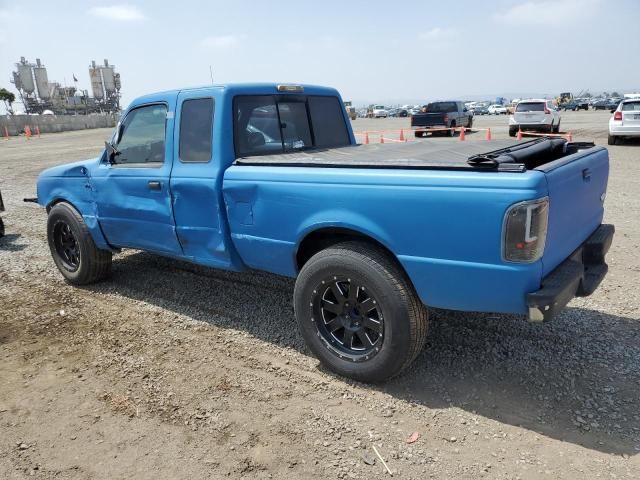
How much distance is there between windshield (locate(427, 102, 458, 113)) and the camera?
2544cm

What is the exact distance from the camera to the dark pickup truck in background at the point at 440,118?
24.1 meters

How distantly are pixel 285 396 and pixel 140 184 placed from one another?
2.31 meters

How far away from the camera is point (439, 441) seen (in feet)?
9.18

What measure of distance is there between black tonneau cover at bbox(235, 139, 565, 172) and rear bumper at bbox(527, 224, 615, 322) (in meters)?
0.67

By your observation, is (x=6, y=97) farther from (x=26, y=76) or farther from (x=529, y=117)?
(x=529, y=117)

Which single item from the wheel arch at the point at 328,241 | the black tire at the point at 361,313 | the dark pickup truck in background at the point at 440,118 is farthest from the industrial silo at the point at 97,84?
the black tire at the point at 361,313

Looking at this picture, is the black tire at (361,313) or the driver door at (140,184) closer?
the black tire at (361,313)

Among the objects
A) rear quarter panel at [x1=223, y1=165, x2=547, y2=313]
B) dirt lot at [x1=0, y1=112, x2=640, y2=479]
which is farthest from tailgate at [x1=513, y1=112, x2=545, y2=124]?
rear quarter panel at [x1=223, y1=165, x2=547, y2=313]

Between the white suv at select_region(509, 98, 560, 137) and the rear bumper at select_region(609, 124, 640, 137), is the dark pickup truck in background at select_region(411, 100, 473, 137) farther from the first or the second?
the rear bumper at select_region(609, 124, 640, 137)

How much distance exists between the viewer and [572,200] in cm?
302

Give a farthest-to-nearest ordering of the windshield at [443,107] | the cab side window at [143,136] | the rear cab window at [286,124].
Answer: the windshield at [443,107]
the cab side window at [143,136]
the rear cab window at [286,124]

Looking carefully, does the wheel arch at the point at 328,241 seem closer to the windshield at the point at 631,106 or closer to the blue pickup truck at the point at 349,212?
the blue pickup truck at the point at 349,212

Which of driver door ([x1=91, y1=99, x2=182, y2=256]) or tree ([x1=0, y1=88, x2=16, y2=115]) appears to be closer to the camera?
driver door ([x1=91, y1=99, x2=182, y2=256])

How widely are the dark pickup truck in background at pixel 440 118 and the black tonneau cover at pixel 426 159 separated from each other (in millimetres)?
19592
